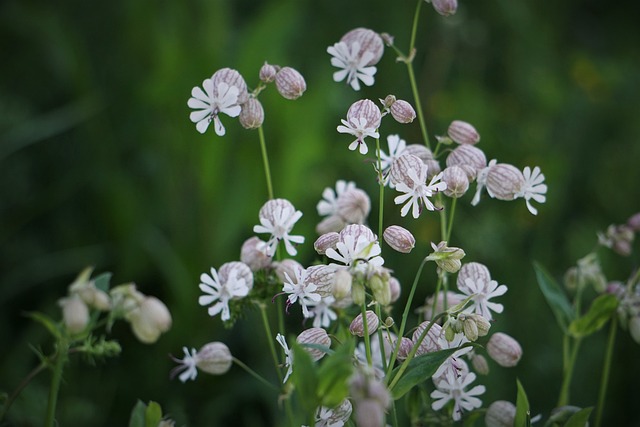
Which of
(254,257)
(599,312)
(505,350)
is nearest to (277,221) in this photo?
(254,257)

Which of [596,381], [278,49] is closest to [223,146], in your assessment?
[278,49]

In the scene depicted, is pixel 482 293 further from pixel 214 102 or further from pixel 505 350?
pixel 214 102

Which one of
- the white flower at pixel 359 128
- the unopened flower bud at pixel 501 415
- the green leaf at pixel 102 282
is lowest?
the unopened flower bud at pixel 501 415

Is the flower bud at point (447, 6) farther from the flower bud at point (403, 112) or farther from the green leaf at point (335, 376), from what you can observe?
the green leaf at point (335, 376)

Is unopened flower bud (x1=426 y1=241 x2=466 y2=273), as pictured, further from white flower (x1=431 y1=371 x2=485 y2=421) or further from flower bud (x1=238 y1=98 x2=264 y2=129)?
flower bud (x1=238 y1=98 x2=264 y2=129)

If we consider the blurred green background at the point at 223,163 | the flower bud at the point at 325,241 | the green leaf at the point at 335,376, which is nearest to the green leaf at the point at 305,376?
the green leaf at the point at 335,376

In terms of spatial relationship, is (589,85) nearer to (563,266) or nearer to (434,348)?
(563,266)
